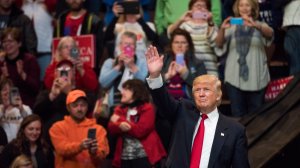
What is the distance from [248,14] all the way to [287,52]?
2.24 ft

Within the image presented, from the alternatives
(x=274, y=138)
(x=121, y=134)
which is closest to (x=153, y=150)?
(x=121, y=134)

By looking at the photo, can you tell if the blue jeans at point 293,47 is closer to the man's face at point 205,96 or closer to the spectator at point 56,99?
the spectator at point 56,99

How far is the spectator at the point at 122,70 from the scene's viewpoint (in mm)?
10992

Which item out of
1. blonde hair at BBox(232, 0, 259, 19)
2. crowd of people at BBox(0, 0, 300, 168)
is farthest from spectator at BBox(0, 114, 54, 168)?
blonde hair at BBox(232, 0, 259, 19)

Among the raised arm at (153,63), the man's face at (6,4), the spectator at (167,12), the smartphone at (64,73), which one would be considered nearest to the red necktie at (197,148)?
the raised arm at (153,63)

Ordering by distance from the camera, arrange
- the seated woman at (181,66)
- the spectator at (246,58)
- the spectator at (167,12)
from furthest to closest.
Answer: the spectator at (167,12) < the spectator at (246,58) < the seated woman at (181,66)

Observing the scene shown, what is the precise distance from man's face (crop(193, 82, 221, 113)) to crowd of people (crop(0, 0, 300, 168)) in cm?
133

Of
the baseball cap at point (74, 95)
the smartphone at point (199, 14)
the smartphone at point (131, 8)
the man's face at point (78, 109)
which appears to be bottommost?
the man's face at point (78, 109)

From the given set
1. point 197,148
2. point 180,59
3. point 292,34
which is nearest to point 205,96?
point 197,148

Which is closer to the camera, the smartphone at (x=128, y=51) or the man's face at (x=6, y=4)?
the smartphone at (x=128, y=51)

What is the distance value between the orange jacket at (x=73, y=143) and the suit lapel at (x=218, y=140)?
7.49 ft

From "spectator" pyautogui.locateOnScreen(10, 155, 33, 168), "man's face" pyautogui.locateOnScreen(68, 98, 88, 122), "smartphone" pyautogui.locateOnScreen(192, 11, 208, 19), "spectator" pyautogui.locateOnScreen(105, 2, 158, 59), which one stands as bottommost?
"spectator" pyautogui.locateOnScreen(10, 155, 33, 168)

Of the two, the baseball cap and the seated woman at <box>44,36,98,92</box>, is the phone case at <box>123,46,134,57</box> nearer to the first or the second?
the seated woman at <box>44,36,98,92</box>

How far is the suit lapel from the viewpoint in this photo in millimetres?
7949
